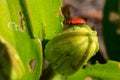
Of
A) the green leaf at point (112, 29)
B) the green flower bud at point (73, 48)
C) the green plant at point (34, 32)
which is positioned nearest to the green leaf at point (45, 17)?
the green plant at point (34, 32)

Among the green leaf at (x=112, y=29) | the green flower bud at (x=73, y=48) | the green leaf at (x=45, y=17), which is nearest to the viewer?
the green flower bud at (x=73, y=48)

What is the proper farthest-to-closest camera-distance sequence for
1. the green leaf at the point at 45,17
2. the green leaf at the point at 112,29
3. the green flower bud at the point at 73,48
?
the green leaf at the point at 112,29, the green leaf at the point at 45,17, the green flower bud at the point at 73,48

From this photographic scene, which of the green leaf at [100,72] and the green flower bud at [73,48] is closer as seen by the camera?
the green flower bud at [73,48]

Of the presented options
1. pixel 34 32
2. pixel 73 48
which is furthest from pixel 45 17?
pixel 73 48

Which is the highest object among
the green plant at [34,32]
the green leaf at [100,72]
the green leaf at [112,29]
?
the green plant at [34,32]

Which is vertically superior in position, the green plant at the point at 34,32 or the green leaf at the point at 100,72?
the green plant at the point at 34,32

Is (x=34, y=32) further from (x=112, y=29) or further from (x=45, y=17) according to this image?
(x=112, y=29)

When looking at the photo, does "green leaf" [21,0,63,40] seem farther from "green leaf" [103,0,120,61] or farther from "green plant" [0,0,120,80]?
"green leaf" [103,0,120,61]

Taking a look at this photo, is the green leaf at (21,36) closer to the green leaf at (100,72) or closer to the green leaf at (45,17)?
the green leaf at (45,17)
